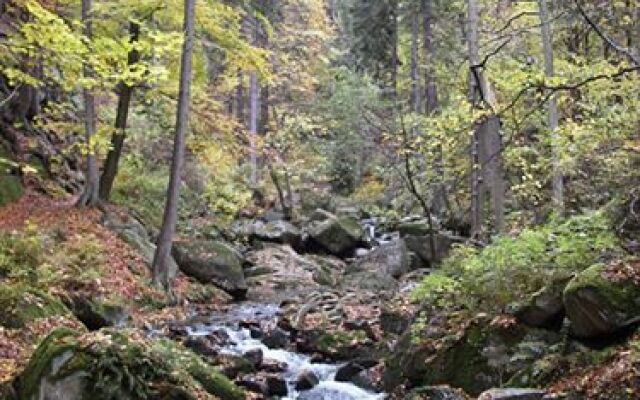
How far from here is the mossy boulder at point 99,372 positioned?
6742mm

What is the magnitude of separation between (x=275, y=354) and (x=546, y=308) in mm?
5459

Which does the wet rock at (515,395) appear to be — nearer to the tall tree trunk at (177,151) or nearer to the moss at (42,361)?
the moss at (42,361)

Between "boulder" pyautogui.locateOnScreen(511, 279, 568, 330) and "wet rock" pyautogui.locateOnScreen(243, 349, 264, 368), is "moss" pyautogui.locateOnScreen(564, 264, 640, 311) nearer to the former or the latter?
"boulder" pyautogui.locateOnScreen(511, 279, 568, 330)

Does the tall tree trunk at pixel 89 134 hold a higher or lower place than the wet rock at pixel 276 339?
higher

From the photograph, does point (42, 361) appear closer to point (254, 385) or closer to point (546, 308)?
point (254, 385)

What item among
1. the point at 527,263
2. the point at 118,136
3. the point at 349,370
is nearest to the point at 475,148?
the point at 527,263

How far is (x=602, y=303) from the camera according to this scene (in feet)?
23.2

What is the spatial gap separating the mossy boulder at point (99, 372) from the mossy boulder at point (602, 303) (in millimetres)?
4112

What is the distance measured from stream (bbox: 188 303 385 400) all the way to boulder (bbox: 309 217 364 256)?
734 cm

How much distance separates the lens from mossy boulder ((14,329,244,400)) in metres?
6.74

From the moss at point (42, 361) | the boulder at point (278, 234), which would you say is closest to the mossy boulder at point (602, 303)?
the moss at point (42, 361)

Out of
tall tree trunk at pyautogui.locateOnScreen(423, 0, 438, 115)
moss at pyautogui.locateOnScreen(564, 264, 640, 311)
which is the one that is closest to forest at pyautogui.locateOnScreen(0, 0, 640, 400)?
moss at pyautogui.locateOnScreen(564, 264, 640, 311)

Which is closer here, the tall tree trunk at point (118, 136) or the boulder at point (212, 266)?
the boulder at point (212, 266)


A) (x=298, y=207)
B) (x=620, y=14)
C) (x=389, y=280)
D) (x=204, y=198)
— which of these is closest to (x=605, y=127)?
(x=620, y=14)
